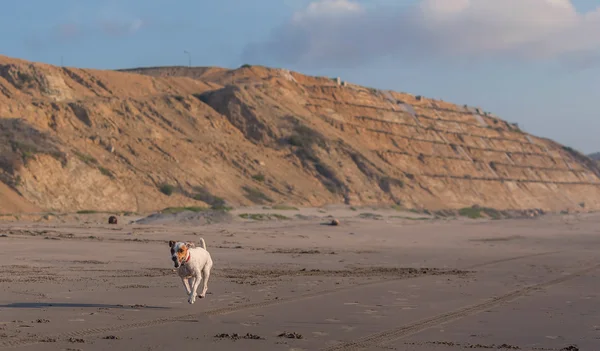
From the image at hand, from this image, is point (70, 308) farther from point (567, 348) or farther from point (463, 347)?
point (567, 348)

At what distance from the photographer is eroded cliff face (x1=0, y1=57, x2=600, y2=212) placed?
4553 cm

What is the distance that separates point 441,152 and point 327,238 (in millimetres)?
52181

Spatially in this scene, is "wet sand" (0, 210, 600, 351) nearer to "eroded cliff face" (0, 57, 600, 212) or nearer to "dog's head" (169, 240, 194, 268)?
"dog's head" (169, 240, 194, 268)

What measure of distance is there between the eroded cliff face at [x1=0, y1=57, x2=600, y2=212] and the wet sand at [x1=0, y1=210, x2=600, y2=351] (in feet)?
55.4

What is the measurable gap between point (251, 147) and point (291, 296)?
47.5m

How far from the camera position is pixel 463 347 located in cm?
945

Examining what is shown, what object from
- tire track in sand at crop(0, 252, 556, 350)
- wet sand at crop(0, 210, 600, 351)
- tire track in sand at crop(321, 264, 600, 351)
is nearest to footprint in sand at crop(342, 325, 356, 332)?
wet sand at crop(0, 210, 600, 351)

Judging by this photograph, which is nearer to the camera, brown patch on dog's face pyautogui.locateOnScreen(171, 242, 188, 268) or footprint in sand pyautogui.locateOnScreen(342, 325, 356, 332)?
A: footprint in sand pyautogui.locateOnScreen(342, 325, 356, 332)

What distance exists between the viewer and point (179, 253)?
12062 mm

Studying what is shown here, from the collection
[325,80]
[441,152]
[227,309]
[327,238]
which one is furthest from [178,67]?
[227,309]

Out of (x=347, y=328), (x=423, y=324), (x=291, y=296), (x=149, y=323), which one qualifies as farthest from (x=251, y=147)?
(x=347, y=328)

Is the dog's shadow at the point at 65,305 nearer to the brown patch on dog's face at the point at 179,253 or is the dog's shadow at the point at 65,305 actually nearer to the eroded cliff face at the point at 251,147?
the brown patch on dog's face at the point at 179,253

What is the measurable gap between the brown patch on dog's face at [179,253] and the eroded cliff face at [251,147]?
1077 inches

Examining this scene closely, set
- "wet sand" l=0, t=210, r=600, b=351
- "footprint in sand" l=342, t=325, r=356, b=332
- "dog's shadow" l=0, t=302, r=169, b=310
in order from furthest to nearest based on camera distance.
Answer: "dog's shadow" l=0, t=302, r=169, b=310 → "footprint in sand" l=342, t=325, r=356, b=332 → "wet sand" l=0, t=210, r=600, b=351
